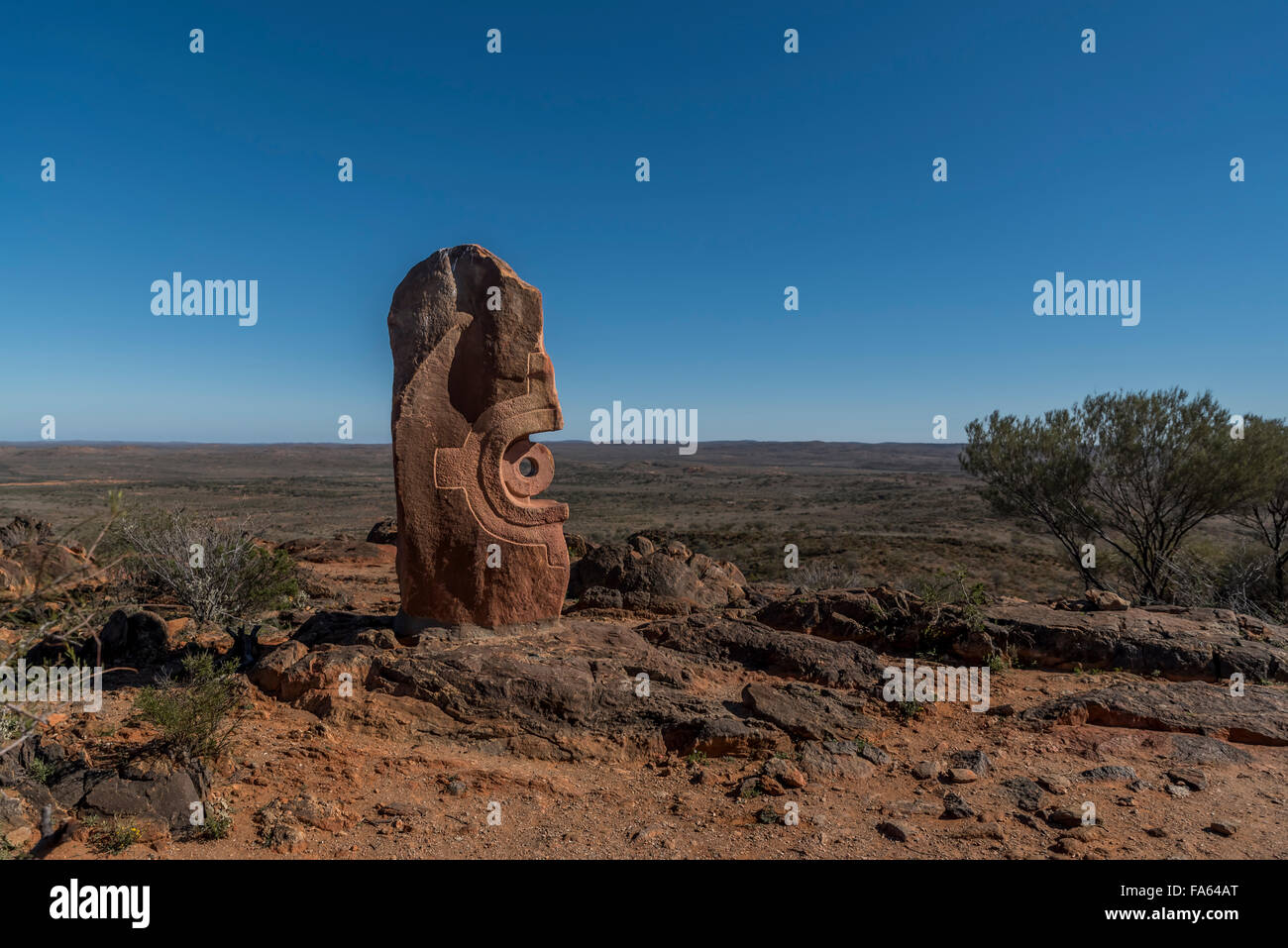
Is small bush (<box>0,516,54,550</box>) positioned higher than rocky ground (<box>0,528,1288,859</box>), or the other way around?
small bush (<box>0,516,54,550</box>)

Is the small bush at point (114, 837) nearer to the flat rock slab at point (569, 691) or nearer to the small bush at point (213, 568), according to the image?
the flat rock slab at point (569, 691)

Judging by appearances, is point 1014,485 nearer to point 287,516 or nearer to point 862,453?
point 287,516

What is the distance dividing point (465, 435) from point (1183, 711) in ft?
24.4

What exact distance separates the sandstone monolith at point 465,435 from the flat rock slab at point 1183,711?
5.33 metres

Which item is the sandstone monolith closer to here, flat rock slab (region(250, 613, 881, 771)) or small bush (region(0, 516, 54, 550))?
flat rock slab (region(250, 613, 881, 771))

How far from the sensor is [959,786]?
548cm

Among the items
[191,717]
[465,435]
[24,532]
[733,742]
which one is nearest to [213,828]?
[191,717]

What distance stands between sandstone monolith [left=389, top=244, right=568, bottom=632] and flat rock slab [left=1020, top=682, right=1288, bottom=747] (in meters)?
5.33

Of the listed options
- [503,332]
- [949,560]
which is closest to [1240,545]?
[949,560]

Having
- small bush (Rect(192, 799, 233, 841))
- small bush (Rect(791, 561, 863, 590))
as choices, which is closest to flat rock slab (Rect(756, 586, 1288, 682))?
small bush (Rect(791, 561, 863, 590))

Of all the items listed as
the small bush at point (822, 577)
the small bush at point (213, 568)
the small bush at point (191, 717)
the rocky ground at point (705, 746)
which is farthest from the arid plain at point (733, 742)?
the small bush at point (822, 577)

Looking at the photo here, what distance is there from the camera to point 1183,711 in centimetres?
661

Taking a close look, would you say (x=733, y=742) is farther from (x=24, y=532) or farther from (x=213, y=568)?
(x=24, y=532)

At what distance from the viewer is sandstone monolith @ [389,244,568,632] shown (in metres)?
7.41
